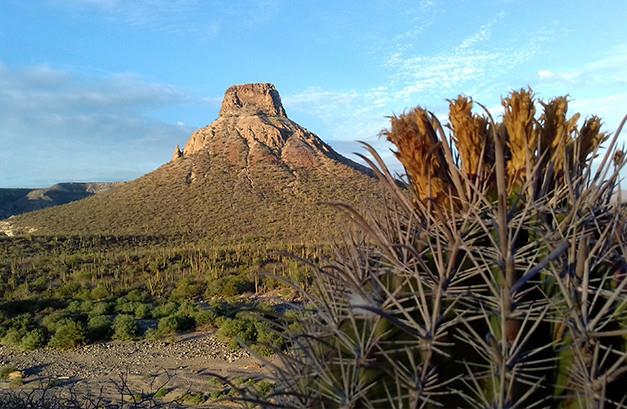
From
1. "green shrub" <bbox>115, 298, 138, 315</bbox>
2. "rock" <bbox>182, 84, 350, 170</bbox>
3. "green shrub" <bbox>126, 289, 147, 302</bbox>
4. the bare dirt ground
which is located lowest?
"green shrub" <bbox>126, 289, 147, 302</bbox>

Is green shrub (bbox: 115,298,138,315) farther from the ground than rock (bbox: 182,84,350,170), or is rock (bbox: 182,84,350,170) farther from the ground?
rock (bbox: 182,84,350,170)

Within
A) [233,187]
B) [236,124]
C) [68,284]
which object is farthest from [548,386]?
[236,124]

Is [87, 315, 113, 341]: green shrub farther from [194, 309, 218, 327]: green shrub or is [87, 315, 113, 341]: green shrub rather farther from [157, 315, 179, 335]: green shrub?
[194, 309, 218, 327]: green shrub

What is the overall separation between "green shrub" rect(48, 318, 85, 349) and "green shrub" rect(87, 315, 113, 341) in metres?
0.29

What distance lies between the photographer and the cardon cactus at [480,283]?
65.7 inches

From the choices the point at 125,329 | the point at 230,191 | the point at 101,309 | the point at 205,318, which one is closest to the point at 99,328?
the point at 125,329

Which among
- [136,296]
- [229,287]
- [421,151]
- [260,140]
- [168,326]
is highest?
[260,140]

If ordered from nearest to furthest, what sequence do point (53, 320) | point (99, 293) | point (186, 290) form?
point (53, 320)
point (99, 293)
point (186, 290)

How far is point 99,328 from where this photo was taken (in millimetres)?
14531

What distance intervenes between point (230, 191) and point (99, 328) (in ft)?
163

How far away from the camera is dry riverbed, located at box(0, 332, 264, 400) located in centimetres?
1088

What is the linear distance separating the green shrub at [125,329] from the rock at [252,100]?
251 feet

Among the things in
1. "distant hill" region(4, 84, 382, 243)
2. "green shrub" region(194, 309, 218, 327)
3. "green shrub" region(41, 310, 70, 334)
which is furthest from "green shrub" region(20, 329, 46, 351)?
"distant hill" region(4, 84, 382, 243)

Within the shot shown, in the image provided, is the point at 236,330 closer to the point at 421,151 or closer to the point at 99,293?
the point at 99,293
